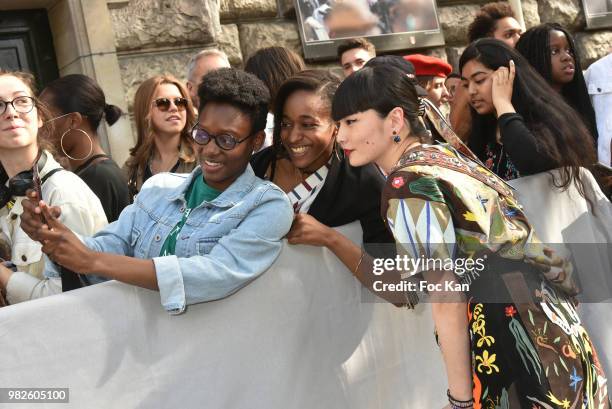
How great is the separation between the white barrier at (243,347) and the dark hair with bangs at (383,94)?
56cm

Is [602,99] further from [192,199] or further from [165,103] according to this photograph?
[192,199]

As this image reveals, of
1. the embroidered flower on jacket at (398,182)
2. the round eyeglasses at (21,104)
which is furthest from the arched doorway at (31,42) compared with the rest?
the embroidered flower on jacket at (398,182)

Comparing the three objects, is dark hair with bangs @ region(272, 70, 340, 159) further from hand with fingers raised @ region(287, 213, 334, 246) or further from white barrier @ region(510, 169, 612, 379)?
white barrier @ region(510, 169, 612, 379)

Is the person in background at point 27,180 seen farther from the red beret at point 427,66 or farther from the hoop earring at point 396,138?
the red beret at point 427,66

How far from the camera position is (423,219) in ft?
8.36

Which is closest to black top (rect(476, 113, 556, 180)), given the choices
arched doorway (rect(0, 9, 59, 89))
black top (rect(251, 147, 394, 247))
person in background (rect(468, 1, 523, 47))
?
black top (rect(251, 147, 394, 247))

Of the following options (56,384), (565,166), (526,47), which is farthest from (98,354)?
(526,47)

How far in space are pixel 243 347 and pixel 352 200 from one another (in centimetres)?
73

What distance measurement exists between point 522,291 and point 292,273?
2.51 ft

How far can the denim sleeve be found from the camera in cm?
267

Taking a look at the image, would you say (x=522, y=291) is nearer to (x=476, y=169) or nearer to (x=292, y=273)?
(x=476, y=169)

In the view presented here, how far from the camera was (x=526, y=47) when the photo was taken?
480cm

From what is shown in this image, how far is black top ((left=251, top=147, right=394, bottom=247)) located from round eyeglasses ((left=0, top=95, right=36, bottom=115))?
3.63 ft

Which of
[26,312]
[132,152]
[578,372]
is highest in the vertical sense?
[132,152]
